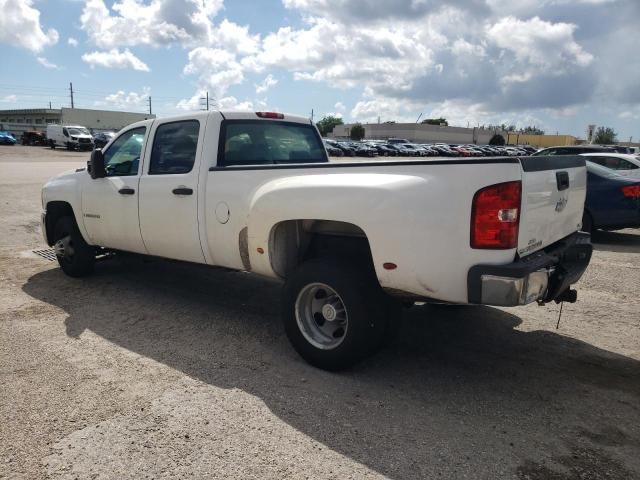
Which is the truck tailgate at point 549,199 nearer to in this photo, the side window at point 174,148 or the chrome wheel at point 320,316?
the chrome wheel at point 320,316

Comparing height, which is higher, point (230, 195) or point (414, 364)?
point (230, 195)

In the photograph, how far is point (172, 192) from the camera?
4688 millimetres

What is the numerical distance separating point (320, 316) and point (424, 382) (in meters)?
0.90

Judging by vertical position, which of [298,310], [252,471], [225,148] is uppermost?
[225,148]

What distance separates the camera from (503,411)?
10.9 feet

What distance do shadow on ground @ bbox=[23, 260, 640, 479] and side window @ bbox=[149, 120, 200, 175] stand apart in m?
1.45

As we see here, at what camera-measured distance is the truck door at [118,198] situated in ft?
17.2

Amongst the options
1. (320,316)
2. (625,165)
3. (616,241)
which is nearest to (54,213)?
(320,316)

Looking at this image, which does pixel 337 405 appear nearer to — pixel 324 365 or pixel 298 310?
pixel 324 365

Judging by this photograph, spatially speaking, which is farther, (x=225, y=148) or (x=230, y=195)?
(x=225, y=148)

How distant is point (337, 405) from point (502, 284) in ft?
4.29

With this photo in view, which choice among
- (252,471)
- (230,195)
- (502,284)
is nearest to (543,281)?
(502,284)

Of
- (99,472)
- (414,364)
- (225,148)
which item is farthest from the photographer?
(225,148)

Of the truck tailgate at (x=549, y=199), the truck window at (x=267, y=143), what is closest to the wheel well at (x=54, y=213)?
Result: the truck window at (x=267, y=143)
